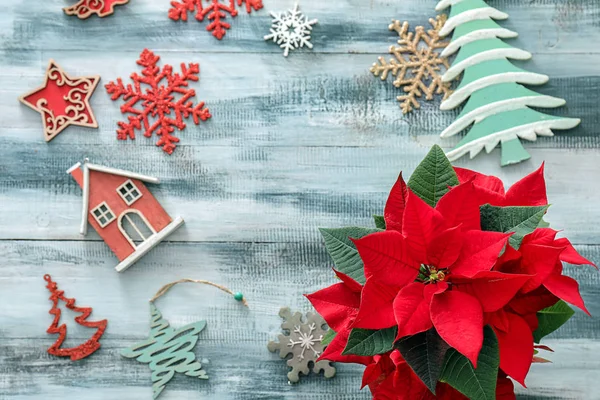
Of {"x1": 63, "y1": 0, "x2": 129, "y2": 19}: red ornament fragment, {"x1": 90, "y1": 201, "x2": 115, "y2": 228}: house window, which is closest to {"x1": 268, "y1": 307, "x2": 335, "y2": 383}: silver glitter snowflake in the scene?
{"x1": 90, "y1": 201, "x2": 115, "y2": 228}: house window

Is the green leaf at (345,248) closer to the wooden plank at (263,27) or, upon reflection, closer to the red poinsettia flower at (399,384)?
the red poinsettia flower at (399,384)

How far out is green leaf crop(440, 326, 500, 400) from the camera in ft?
2.29

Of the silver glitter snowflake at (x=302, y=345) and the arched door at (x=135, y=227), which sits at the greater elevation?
the arched door at (x=135, y=227)

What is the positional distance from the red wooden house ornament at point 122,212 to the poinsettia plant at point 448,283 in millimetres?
585

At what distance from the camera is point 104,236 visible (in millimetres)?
1262

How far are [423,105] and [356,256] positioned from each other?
609mm

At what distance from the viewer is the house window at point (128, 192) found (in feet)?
4.16

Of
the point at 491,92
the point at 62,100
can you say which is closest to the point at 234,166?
the point at 62,100

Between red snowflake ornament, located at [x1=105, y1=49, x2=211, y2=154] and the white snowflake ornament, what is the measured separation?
184 millimetres

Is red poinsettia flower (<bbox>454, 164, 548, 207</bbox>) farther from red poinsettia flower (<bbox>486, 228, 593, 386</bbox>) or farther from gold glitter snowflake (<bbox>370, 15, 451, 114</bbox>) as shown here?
gold glitter snowflake (<bbox>370, 15, 451, 114</bbox>)

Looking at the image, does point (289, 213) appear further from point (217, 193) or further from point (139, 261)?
point (139, 261)

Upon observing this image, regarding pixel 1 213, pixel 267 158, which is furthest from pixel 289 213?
pixel 1 213

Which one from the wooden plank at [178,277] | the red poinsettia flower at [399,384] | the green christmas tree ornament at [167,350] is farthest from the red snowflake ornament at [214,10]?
the red poinsettia flower at [399,384]

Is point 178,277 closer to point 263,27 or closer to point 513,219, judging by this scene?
point 263,27
